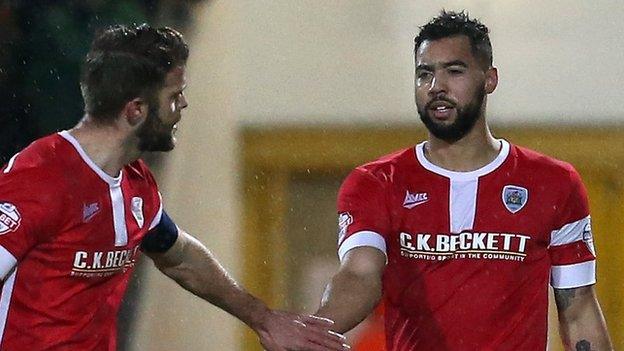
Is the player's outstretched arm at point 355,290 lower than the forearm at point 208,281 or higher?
higher

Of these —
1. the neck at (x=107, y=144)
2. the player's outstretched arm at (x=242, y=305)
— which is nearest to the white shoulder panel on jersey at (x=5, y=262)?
the neck at (x=107, y=144)

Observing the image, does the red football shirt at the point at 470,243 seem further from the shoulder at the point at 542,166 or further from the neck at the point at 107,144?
the neck at the point at 107,144

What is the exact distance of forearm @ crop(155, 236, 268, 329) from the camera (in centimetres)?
415

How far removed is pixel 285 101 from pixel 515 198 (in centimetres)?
280

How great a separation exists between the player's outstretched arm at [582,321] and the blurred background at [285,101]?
97.4 inches

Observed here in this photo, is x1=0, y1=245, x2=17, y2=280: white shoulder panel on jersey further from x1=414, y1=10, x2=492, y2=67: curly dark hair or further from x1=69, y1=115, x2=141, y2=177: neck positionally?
x1=414, y1=10, x2=492, y2=67: curly dark hair

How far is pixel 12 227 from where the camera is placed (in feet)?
11.9

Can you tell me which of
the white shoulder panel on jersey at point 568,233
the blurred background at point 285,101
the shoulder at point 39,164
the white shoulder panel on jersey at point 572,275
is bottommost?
the blurred background at point 285,101

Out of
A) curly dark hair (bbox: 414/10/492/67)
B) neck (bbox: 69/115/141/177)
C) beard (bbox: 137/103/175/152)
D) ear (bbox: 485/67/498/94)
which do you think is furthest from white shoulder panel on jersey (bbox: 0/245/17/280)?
ear (bbox: 485/67/498/94)

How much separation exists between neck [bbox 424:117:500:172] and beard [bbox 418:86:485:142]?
Answer: 23 millimetres

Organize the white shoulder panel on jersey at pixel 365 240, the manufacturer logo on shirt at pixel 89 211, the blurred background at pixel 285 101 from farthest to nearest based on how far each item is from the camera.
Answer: the blurred background at pixel 285 101, the white shoulder panel on jersey at pixel 365 240, the manufacturer logo on shirt at pixel 89 211

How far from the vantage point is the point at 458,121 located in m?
4.07

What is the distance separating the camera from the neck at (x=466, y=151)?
4145mm

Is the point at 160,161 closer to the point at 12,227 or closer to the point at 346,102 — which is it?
the point at 346,102
